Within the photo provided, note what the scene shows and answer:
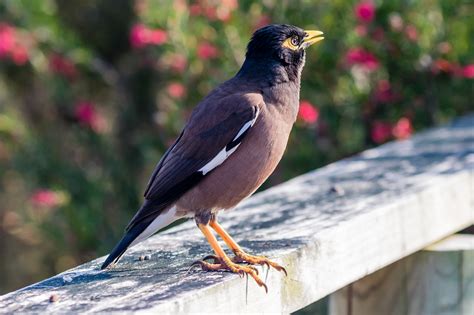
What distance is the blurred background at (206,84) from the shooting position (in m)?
6.42

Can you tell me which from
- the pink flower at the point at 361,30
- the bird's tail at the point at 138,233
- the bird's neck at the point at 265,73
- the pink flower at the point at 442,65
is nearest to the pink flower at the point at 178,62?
the pink flower at the point at 361,30

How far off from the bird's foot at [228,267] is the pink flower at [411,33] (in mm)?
3666

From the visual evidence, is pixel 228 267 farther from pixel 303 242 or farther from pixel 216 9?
pixel 216 9

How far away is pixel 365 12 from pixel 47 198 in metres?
2.51

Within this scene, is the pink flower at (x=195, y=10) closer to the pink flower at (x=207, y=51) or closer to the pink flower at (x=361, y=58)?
the pink flower at (x=207, y=51)

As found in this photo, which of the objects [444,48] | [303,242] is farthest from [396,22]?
[303,242]

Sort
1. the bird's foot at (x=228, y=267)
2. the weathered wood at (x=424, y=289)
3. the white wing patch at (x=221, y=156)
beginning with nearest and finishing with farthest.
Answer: the bird's foot at (x=228, y=267), the weathered wood at (x=424, y=289), the white wing patch at (x=221, y=156)

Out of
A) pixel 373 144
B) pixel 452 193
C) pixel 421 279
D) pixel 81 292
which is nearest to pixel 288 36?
pixel 452 193

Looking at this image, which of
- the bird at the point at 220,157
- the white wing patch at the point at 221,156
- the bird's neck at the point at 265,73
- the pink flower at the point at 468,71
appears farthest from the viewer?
the pink flower at the point at 468,71

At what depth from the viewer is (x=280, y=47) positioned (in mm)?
4102

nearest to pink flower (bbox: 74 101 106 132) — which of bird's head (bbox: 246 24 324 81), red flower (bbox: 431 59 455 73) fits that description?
red flower (bbox: 431 59 455 73)

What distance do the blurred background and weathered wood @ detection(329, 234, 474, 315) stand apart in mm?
2773

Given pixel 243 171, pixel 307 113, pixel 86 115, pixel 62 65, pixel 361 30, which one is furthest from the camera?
pixel 62 65

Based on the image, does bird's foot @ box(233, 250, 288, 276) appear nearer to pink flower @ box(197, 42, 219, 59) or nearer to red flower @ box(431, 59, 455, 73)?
pink flower @ box(197, 42, 219, 59)
